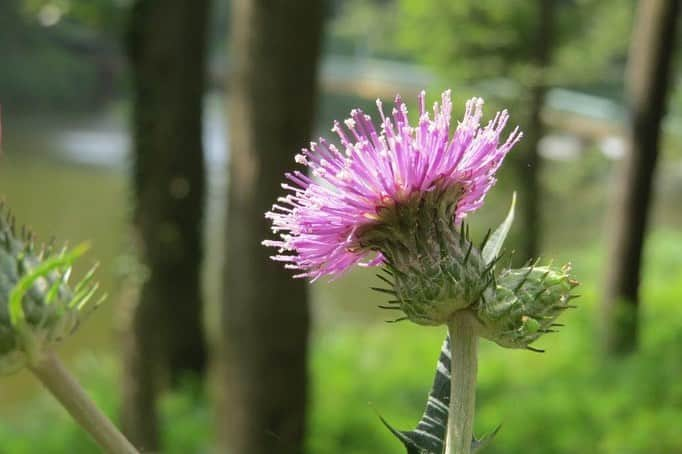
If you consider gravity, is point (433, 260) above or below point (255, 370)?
above

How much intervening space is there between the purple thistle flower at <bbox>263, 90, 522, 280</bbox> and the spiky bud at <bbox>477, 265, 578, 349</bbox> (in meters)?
Result: 0.11

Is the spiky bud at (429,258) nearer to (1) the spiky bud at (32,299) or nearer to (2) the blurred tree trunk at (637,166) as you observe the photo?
(1) the spiky bud at (32,299)

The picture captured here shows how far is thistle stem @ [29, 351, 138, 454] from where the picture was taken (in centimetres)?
61

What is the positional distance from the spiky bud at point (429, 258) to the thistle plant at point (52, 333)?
0.30 meters

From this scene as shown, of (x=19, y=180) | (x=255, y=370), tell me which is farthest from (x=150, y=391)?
(x=19, y=180)

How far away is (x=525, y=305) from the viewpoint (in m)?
A: 0.80

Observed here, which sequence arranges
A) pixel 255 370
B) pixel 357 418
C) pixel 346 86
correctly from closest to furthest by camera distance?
pixel 255 370, pixel 357 418, pixel 346 86

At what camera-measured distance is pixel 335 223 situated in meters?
0.84

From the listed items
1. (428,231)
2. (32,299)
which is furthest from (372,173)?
(32,299)

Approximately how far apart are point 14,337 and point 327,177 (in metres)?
0.33

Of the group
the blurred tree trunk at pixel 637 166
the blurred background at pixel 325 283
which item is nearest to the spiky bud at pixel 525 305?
the blurred background at pixel 325 283

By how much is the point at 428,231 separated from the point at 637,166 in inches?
227

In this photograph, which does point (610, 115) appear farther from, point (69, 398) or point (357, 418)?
point (69, 398)

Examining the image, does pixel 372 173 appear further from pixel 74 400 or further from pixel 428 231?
pixel 74 400
